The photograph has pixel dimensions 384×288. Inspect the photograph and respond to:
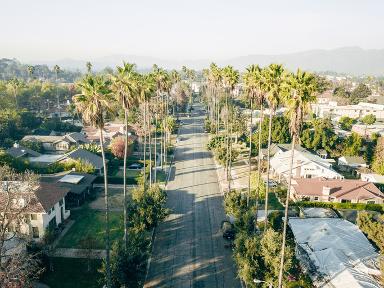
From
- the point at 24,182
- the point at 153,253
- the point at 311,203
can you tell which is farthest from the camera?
the point at 311,203

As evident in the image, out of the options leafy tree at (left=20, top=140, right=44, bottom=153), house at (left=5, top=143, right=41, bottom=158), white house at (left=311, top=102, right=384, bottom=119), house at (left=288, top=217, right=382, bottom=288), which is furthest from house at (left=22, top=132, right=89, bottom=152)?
white house at (left=311, top=102, right=384, bottom=119)

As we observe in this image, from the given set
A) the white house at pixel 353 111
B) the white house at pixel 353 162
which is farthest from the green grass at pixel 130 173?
the white house at pixel 353 111

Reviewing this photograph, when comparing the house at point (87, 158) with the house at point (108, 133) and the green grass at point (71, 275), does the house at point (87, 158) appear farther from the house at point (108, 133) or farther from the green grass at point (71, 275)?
the green grass at point (71, 275)

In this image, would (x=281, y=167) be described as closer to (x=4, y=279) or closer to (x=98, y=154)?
(x=98, y=154)

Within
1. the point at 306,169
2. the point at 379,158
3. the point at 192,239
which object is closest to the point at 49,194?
the point at 192,239

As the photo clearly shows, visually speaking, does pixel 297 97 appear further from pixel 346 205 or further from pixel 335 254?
pixel 346 205

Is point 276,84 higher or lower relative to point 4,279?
higher

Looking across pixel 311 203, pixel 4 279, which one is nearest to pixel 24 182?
pixel 4 279
